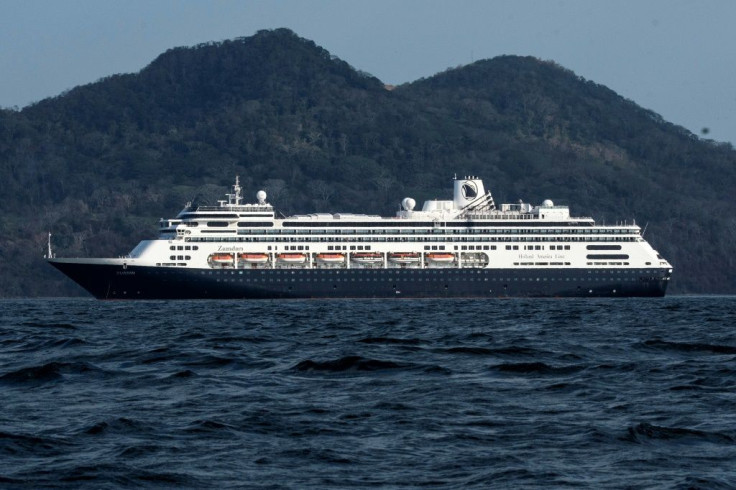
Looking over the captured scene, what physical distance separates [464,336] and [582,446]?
26.3 metres

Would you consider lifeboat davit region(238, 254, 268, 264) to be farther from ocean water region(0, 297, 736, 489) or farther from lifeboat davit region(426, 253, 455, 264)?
ocean water region(0, 297, 736, 489)

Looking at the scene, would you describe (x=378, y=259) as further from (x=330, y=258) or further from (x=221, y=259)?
(x=221, y=259)

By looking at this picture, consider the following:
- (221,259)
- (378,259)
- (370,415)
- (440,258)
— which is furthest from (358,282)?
(370,415)

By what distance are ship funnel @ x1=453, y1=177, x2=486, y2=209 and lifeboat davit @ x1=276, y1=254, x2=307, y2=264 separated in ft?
71.9

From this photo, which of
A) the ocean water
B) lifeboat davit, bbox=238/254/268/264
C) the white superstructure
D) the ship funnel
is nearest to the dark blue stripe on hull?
the white superstructure

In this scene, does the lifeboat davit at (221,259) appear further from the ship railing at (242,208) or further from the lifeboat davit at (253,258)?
the ship railing at (242,208)

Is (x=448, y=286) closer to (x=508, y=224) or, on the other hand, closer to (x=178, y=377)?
(x=508, y=224)

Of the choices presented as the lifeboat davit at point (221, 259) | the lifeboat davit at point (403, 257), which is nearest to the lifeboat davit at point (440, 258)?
the lifeboat davit at point (403, 257)

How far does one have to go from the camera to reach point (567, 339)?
46594 mm

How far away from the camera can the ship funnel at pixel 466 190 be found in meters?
A: 142

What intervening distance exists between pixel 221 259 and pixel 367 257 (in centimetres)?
1523

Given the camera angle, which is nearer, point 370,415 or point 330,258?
point 370,415

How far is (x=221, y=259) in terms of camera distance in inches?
4963

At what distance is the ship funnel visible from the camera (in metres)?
142
